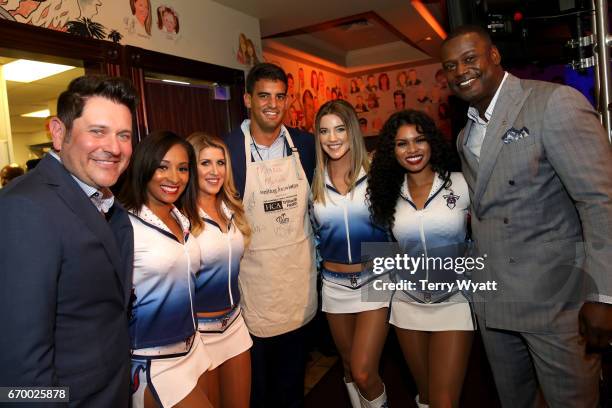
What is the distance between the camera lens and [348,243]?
7.87 ft

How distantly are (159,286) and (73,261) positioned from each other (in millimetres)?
584

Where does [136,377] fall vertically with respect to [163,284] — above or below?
below

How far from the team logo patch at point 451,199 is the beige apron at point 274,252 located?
2.75 feet

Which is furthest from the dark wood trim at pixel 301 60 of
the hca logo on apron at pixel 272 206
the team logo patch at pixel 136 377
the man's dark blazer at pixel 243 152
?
the team logo patch at pixel 136 377

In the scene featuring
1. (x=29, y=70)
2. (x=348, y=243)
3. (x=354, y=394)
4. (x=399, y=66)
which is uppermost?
(x=399, y=66)

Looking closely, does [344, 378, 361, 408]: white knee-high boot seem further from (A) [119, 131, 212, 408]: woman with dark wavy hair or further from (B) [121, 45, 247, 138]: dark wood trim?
(B) [121, 45, 247, 138]: dark wood trim

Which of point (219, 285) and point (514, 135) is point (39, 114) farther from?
point (514, 135)

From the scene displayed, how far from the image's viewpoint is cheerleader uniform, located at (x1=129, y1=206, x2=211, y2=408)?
5.65 feet

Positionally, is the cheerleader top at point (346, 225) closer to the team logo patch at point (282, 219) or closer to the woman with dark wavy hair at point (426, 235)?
the woman with dark wavy hair at point (426, 235)

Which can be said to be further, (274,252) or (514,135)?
(274,252)

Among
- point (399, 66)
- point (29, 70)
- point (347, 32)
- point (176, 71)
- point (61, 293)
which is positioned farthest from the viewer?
point (399, 66)

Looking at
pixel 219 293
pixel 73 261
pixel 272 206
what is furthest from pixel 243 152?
pixel 73 261

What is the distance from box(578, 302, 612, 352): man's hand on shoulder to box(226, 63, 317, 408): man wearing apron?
4.85 ft

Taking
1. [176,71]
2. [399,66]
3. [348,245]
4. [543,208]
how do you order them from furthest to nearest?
[399,66], [176,71], [348,245], [543,208]
